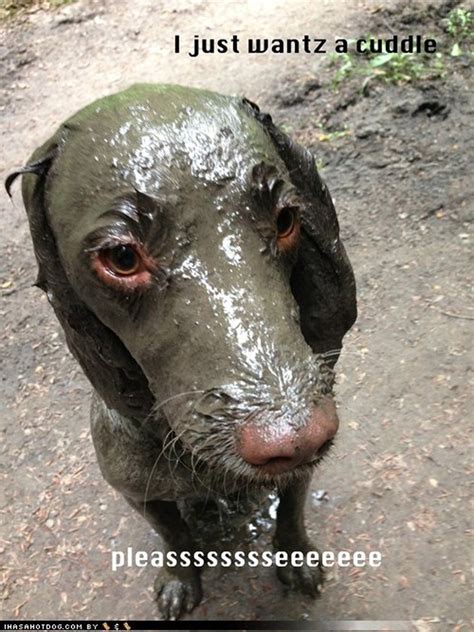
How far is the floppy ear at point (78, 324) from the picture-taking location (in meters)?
1.98

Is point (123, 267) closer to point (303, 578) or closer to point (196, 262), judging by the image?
point (196, 262)

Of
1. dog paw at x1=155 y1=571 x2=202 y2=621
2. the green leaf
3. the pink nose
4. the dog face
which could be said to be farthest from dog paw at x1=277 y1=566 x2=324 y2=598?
the green leaf

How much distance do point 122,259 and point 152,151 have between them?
11.0 inches

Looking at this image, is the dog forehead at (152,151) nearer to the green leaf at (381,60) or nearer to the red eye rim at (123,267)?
the red eye rim at (123,267)

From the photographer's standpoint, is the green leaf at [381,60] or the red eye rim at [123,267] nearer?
the red eye rim at [123,267]

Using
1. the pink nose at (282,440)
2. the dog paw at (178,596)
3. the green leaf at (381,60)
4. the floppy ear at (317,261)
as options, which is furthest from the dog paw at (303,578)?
the green leaf at (381,60)

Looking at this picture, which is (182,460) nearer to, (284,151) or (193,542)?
(193,542)

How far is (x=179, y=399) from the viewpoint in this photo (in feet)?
5.75

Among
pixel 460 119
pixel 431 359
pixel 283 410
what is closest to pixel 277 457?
pixel 283 410

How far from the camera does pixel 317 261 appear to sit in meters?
2.18

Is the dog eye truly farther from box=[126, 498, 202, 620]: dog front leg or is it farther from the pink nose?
box=[126, 498, 202, 620]: dog front leg

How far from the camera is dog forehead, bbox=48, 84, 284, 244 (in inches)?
69.6

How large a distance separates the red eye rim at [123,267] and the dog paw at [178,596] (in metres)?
1.83

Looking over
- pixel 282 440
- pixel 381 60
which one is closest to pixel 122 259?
pixel 282 440
